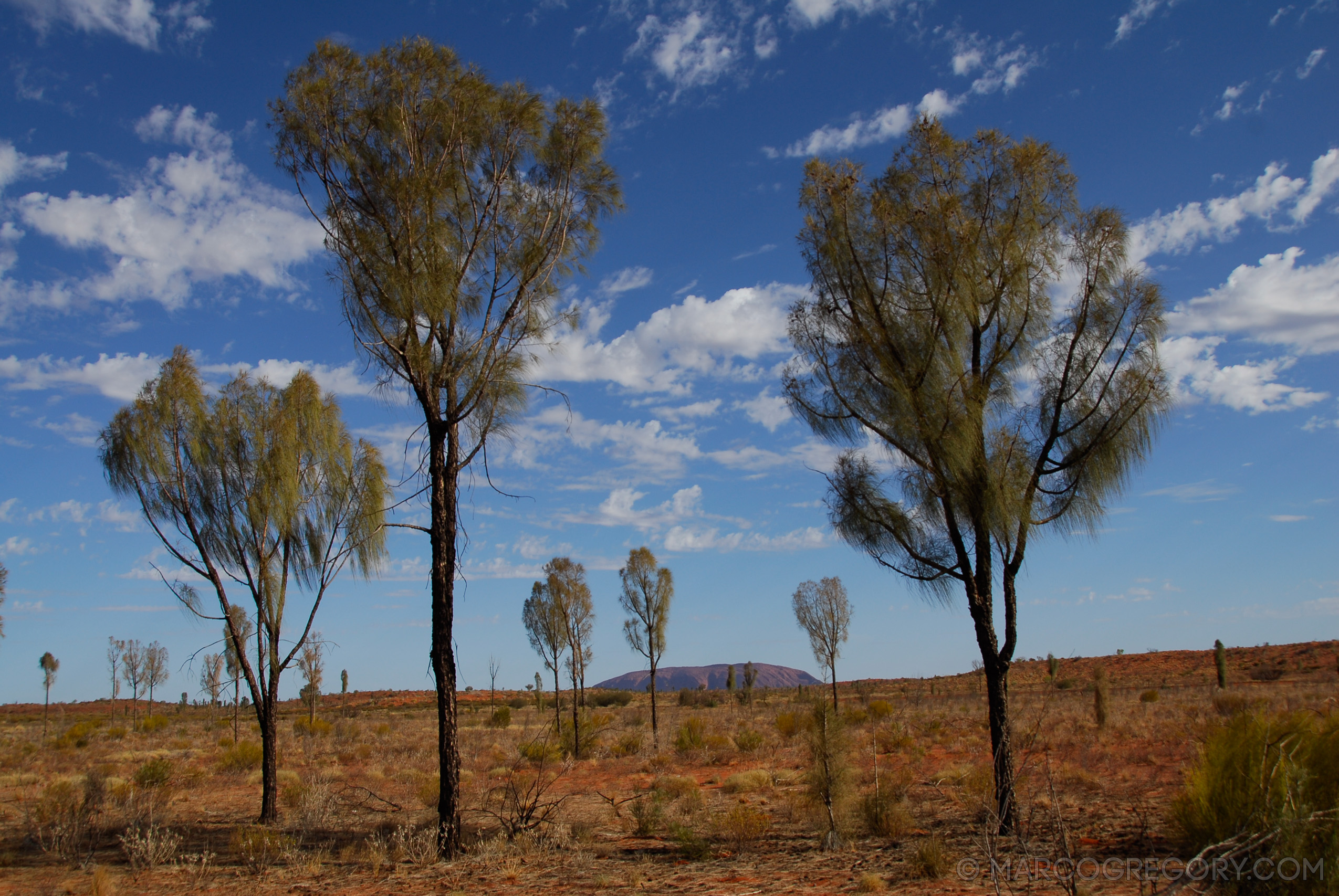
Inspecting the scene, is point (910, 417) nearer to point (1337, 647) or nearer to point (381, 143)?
point (381, 143)

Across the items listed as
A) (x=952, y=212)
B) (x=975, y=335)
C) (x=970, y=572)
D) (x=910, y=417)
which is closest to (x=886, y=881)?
(x=970, y=572)

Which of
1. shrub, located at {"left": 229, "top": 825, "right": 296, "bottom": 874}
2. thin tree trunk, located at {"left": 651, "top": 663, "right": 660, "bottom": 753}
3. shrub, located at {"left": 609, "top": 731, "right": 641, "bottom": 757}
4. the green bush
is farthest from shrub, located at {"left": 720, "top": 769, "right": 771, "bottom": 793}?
thin tree trunk, located at {"left": 651, "top": 663, "right": 660, "bottom": 753}

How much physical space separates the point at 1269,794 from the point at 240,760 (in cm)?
2281

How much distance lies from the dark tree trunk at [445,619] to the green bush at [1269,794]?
23.4 feet

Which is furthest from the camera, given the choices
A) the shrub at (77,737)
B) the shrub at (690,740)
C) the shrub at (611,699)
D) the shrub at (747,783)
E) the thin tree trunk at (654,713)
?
the shrub at (611,699)

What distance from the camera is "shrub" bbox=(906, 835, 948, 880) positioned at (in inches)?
279

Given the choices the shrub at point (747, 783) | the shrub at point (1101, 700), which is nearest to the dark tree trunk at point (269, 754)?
the shrub at point (747, 783)

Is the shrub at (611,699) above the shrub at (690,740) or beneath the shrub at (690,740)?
beneath

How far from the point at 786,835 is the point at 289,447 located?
964 cm

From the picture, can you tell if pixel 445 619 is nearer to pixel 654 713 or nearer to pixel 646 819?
pixel 646 819

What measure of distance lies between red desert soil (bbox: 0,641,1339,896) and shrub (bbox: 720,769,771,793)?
4cm

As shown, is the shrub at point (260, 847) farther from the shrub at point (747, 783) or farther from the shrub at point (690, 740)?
the shrub at point (690, 740)

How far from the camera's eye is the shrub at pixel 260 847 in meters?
8.57

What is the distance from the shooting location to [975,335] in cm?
923
